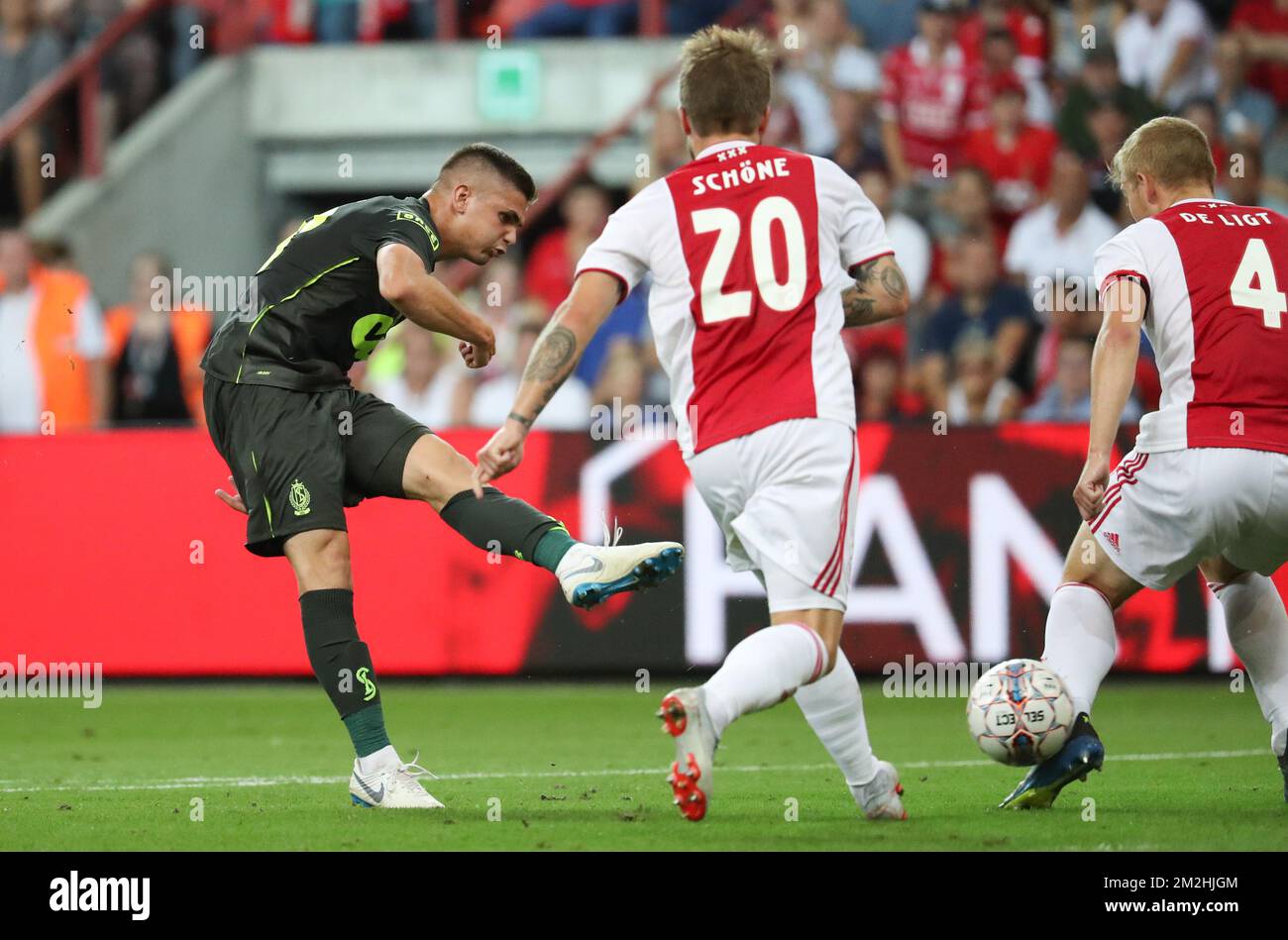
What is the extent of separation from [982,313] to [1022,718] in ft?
23.0

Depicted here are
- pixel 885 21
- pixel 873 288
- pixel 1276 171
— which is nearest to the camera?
pixel 873 288

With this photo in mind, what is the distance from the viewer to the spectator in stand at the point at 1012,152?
1324cm

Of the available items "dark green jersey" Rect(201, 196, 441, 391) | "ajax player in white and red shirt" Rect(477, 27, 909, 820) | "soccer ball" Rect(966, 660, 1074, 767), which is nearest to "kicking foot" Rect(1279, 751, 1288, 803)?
"soccer ball" Rect(966, 660, 1074, 767)

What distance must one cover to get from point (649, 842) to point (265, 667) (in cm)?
598

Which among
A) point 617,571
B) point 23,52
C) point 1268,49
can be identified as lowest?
point 617,571

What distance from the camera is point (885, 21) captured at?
14188 mm

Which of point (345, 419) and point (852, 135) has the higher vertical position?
point (852, 135)

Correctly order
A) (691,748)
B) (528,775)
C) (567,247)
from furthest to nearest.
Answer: (567,247) < (528,775) < (691,748)

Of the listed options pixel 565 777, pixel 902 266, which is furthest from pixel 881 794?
pixel 902 266

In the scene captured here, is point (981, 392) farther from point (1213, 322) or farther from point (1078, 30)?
point (1213, 322)

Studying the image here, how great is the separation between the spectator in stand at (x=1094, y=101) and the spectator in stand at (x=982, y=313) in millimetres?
1299

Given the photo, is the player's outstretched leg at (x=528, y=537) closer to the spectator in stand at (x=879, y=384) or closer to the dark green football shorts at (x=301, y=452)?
the dark green football shorts at (x=301, y=452)

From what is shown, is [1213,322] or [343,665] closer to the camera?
[1213,322]

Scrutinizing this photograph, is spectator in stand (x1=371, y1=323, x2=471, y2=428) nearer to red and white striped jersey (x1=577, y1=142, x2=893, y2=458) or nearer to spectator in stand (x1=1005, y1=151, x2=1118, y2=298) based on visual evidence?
spectator in stand (x1=1005, y1=151, x2=1118, y2=298)
